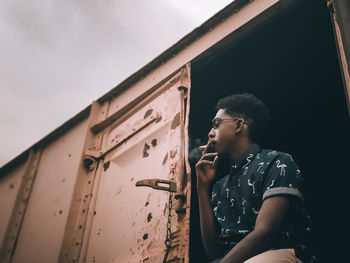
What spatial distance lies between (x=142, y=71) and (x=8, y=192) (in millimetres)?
2953

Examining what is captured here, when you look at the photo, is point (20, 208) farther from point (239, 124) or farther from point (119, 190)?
point (239, 124)

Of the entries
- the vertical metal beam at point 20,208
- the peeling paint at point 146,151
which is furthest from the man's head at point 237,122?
the vertical metal beam at point 20,208

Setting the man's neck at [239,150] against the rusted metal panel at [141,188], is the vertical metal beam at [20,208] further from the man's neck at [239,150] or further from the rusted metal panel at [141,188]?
the man's neck at [239,150]

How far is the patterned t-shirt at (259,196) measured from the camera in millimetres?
1976

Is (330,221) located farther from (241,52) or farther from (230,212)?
(230,212)

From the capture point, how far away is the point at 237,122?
9.35ft

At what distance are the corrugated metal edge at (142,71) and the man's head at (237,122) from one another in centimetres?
94

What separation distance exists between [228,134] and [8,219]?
366cm

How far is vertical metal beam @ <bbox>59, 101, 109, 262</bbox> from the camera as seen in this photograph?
3721 millimetres

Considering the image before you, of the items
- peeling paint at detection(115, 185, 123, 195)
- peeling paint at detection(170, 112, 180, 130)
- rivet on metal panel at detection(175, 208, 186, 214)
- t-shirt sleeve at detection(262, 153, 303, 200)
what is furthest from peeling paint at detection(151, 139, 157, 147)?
t-shirt sleeve at detection(262, 153, 303, 200)

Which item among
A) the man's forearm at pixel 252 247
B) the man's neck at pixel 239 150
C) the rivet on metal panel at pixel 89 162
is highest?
the rivet on metal panel at pixel 89 162

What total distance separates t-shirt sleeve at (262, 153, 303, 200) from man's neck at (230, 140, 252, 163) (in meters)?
0.53

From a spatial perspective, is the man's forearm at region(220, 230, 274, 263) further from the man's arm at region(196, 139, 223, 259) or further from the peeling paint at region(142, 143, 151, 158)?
the peeling paint at region(142, 143, 151, 158)

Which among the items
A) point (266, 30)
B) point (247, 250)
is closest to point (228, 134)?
point (247, 250)
